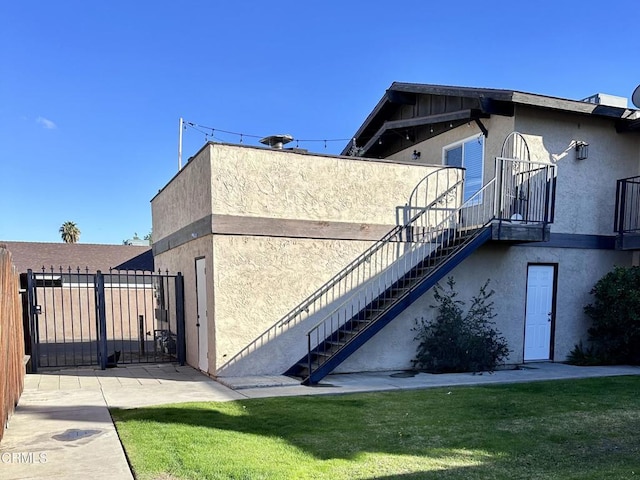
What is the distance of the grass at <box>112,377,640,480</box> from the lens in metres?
3.75

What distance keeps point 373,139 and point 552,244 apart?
6.09 meters

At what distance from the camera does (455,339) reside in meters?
8.61

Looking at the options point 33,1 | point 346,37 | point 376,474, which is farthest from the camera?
point 346,37

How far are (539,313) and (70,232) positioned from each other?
42328 mm

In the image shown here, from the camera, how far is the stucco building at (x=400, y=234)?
781cm

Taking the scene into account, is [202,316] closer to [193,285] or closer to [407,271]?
[193,285]

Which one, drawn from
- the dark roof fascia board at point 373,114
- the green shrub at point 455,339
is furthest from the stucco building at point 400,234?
the dark roof fascia board at point 373,114

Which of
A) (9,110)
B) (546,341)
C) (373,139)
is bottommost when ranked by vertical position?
(546,341)

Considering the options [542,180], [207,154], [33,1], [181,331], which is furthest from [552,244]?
[33,1]

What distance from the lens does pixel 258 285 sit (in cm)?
789

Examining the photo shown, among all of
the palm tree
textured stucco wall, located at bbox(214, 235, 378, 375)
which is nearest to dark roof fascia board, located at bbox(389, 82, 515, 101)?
textured stucco wall, located at bbox(214, 235, 378, 375)

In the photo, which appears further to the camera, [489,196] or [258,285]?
[489,196]

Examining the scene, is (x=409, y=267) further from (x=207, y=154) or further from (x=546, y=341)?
(x=207, y=154)

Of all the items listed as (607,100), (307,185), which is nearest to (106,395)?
(307,185)
